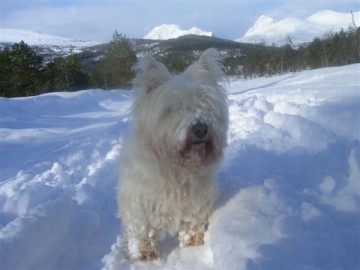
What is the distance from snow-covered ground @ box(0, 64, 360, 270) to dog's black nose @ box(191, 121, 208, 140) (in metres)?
0.79

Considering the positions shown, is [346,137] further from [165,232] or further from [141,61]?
[141,61]

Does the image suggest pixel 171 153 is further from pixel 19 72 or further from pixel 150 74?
pixel 19 72

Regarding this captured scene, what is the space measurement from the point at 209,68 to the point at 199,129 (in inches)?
31.9

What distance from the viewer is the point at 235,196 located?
403 cm

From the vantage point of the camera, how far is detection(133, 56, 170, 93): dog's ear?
3723 millimetres

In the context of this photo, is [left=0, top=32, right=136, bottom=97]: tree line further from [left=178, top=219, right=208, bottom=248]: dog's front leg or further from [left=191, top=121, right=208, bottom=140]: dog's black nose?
[left=191, top=121, right=208, bottom=140]: dog's black nose

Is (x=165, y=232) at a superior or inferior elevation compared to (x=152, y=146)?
inferior

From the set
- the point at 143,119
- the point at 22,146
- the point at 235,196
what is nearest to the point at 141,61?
the point at 143,119

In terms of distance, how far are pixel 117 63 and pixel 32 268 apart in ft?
153

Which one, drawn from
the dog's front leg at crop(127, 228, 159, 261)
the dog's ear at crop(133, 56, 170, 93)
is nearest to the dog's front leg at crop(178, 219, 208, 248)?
the dog's front leg at crop(127, 228, 159, 261)

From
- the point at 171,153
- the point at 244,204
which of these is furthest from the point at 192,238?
the point at 171,153

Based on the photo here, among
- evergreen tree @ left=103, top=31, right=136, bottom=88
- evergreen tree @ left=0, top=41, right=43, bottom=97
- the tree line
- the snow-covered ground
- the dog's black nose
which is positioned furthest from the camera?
evergreen tree @ left=103, top=31, right=136, bottom=88

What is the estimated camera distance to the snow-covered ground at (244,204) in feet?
10.5

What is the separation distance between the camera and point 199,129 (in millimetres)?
3359
